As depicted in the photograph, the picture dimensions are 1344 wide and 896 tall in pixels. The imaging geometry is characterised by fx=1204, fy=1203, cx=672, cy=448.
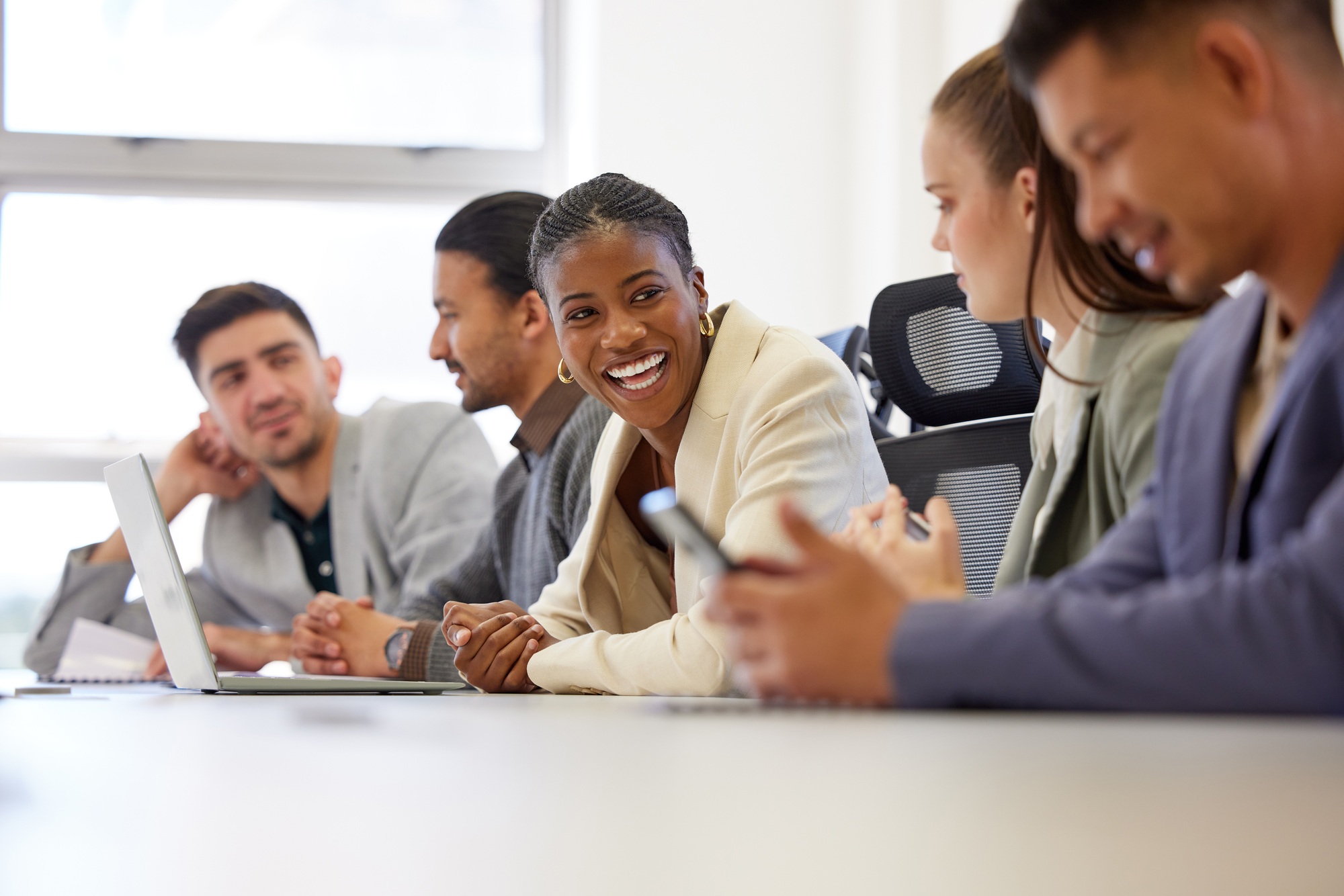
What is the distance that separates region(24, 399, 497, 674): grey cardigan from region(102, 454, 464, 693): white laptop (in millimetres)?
1026

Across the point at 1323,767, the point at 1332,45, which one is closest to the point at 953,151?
the point at 1332,45

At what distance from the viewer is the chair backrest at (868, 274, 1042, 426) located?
5.95 feet

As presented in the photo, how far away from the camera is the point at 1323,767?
0.35m

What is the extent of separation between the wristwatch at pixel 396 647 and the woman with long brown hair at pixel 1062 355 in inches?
42.8

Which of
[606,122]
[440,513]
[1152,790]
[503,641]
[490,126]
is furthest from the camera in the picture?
[490,126]

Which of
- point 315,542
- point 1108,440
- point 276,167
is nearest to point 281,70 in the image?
point 276,167

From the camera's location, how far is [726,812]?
1.14ft

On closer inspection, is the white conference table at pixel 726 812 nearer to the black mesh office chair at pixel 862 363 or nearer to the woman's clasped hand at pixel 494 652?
the woman's clasped hand at pixel 494 652

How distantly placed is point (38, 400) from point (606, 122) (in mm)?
1779

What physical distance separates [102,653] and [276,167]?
161 centimetres

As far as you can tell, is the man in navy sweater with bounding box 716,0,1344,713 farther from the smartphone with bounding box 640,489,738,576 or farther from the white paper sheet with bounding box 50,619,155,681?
the white paper sheet with bounding box 50,619,155,681

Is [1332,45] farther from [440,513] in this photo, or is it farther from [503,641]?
[440,513]

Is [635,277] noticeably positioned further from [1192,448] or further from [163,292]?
[163,292]

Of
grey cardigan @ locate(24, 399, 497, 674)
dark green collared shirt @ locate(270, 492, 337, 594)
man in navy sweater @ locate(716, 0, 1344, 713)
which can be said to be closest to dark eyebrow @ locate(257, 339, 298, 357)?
grey cardigan @ locate(24, 399, 497, 674)
